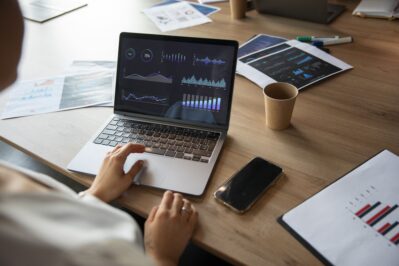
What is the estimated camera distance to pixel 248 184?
0.78 meters

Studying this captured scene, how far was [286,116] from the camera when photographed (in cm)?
91

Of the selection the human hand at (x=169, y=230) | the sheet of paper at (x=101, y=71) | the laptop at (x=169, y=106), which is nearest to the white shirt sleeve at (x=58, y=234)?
the human hand at (x=169, y=230)

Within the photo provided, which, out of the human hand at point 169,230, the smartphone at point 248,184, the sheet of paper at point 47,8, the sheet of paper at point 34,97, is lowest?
the human hand at point 169,230

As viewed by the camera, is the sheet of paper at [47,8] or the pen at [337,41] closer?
the pen at [337,41]

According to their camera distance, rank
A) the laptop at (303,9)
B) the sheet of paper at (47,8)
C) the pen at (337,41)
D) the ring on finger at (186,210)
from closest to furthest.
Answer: the ring on finger at (186,210), the pen at (337,41), the laptop at (303,9), the sheet of paper at (47,8)

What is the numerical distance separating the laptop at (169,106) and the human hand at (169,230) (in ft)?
0.28

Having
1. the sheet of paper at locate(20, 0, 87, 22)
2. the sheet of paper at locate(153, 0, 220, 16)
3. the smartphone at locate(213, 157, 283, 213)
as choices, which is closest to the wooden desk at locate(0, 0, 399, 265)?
the smartphone at locate(213, 157, 283, 213)

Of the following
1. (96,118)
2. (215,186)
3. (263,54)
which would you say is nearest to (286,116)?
(215,186)

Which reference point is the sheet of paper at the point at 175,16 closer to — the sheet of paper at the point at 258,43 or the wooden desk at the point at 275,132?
the wooden desk at the point at 275,132

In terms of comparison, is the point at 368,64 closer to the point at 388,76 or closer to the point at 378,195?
the point at 388,76

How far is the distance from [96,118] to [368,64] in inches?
34.6

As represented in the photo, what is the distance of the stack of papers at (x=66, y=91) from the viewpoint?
3.61 ft

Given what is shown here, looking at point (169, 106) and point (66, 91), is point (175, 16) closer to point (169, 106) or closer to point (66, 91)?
point (66, 91)

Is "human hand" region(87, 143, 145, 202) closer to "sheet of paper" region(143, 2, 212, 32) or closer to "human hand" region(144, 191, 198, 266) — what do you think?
"human hand" region(144, 191, 198, 266)
